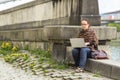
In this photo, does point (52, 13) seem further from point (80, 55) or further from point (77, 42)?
point (80, 55)

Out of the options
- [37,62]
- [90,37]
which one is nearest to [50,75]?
[90,37]

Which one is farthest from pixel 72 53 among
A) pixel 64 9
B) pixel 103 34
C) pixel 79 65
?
pixel 64 9

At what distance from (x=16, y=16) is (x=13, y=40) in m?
1.32

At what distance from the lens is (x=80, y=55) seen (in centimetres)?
955

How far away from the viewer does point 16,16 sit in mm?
18156

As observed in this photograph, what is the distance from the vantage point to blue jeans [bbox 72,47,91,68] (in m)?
9.44

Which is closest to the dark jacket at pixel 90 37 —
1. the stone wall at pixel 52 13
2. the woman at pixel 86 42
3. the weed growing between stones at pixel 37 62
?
the woman at pixel 86 42

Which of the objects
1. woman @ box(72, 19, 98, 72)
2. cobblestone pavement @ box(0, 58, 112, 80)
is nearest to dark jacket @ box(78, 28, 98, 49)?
woman @ box(72, 19, 98, 72)

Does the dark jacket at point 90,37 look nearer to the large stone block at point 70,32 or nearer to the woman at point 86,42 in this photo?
the woman at point 86,42

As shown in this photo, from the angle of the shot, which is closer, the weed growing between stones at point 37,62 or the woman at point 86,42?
the woman at point 86,42

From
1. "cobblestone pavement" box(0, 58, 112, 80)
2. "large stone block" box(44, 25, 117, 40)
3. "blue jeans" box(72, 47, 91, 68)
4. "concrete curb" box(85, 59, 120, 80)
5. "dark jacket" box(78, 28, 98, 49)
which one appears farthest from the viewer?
"large stone block" box(44, 25, 117, 40)

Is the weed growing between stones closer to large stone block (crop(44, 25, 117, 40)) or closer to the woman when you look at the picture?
the woman

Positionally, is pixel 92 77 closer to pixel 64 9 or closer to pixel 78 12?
pixel 78 12

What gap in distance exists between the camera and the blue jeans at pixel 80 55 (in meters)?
9.44
